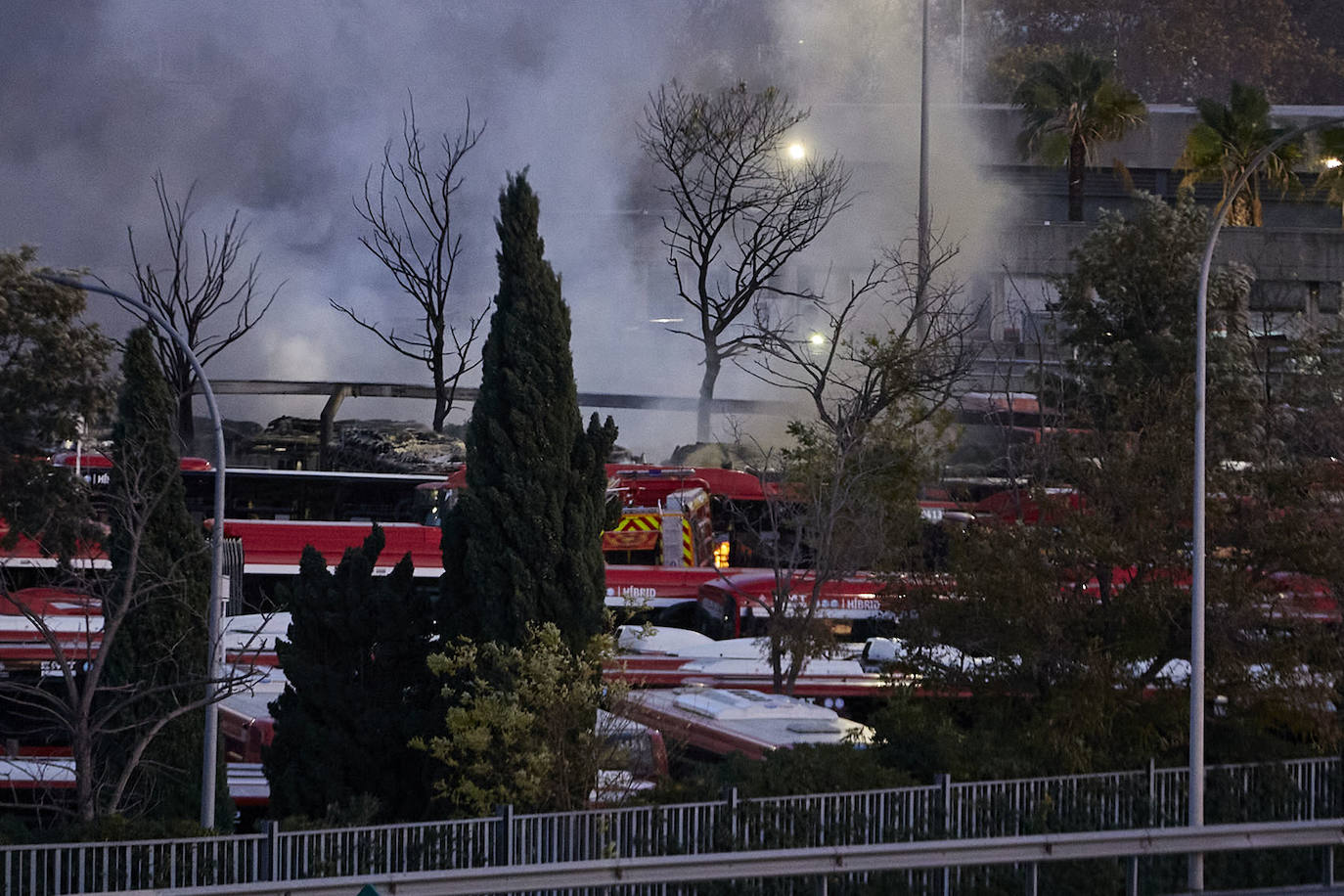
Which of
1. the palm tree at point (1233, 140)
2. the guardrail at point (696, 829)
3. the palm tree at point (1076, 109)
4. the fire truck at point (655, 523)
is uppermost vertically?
the palm tree at point (1076, 109)

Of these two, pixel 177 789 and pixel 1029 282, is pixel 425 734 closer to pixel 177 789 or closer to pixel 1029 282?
pixel 177 789

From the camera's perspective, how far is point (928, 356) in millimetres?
25828

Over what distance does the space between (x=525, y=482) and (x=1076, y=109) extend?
86.9 feet

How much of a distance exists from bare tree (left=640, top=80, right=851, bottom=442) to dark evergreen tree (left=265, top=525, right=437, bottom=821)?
20.4 m

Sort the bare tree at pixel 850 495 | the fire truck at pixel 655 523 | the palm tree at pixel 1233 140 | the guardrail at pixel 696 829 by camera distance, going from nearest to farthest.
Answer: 1. the guardrail at pixel 696 829
2. the bare tree at pixel 850 495
3. the fire truck at pixel 655 523
4. the palm tree at pixel 1233 140

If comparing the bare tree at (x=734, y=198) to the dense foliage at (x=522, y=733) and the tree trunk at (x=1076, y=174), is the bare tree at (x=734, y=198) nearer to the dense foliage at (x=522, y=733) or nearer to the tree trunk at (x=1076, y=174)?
the tree trunk at (x=1076, y=174)

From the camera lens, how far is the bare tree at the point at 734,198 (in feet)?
121

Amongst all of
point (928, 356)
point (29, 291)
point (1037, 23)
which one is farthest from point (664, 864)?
point (1037, 23)

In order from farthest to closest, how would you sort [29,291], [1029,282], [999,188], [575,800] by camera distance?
[999,188] → [1029,282] → [29,291] → [575,800]

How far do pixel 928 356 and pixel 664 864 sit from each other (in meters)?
17.9

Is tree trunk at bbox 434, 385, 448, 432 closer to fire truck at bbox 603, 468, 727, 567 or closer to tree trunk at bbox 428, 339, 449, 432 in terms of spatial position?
tree trunk at bbox 428, 339, 449, 432

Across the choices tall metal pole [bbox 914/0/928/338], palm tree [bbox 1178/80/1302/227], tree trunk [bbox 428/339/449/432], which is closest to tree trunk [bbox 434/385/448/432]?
tree trunk [bbox 428/339/449/432]

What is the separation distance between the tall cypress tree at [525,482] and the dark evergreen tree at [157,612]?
2.95 meters

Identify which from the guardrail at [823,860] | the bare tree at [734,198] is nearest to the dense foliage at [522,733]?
the guardrail at [823,860]
